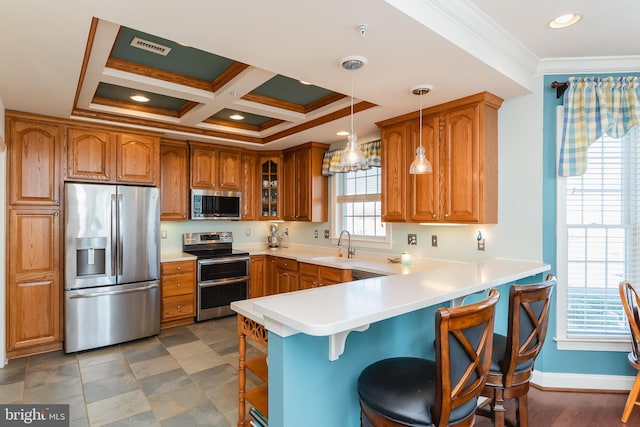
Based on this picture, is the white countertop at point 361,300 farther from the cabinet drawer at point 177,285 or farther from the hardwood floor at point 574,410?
the cabinet drawer at point 177,285

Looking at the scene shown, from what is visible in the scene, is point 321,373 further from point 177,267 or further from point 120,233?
point 177,267

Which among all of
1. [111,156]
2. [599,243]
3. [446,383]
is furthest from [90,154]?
[599,243]

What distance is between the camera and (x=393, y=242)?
12.8 feet

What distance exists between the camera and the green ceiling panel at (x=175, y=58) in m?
2.30

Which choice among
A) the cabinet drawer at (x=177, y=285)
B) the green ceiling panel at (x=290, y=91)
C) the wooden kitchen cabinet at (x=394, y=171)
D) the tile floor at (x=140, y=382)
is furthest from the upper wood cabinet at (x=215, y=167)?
the wooden kitchen cabinet at (x=394, y=171)

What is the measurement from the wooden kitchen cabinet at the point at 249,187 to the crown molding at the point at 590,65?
3.64 metres

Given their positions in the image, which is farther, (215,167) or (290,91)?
(215,167)

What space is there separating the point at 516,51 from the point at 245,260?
375cm

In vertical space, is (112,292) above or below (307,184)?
below

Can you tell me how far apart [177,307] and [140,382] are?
4.65 ft

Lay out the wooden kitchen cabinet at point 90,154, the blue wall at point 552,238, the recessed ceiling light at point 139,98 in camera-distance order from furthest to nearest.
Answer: the wooden kitchen cabinet at point 90,154 < the recessed ceiling light at point 139,98 < the blue wall at point 552,238

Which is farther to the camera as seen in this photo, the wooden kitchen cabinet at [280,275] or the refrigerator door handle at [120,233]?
the wooden kitchen cabinet at [280,275]

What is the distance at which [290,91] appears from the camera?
3.24m

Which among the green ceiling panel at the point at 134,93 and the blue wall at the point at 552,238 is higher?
the green ceiling panel at the point at 134,93
